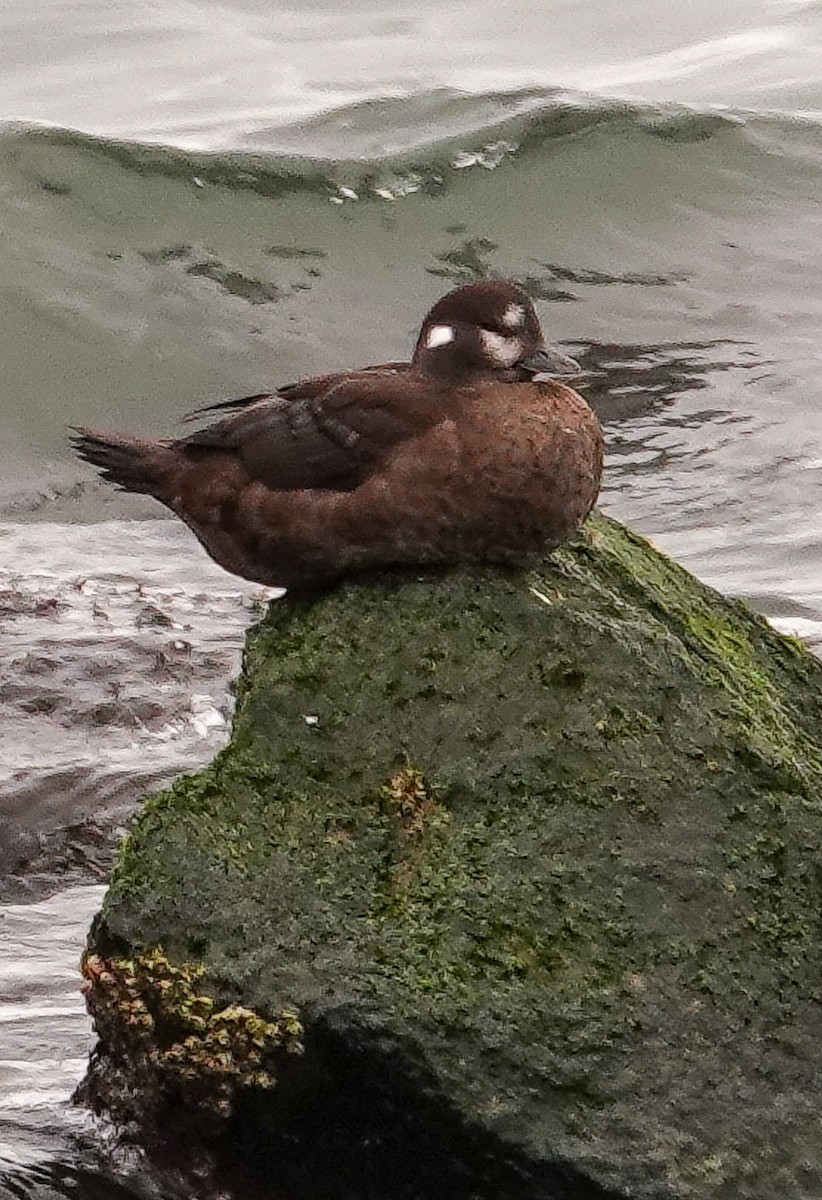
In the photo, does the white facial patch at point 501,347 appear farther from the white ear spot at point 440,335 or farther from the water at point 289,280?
the water at point 289,280

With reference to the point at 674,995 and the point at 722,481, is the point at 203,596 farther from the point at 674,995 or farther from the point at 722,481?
the point at 674,995

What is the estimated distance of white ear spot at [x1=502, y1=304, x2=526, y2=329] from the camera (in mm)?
4766

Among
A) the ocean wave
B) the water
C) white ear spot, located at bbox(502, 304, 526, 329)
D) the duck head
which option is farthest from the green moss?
the ocean wave

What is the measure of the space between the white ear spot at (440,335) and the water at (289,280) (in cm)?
188

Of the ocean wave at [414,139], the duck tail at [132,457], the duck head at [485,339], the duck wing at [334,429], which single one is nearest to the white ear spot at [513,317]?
the duck head at [485,339]

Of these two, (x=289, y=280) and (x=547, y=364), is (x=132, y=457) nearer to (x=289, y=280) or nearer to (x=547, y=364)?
(x=547, y=364)

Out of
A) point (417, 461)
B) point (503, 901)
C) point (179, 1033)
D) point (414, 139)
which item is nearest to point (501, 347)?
point (417, 461)

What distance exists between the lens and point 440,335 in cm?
477

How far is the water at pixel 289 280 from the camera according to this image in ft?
22.1

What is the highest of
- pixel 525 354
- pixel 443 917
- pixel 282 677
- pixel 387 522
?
pixel 525 354

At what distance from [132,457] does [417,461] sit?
3.16 ft

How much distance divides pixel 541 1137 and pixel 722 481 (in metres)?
5.91

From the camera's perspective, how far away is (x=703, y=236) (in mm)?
13117

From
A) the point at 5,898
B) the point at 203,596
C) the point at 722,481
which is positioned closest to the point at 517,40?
the point at 722,481
